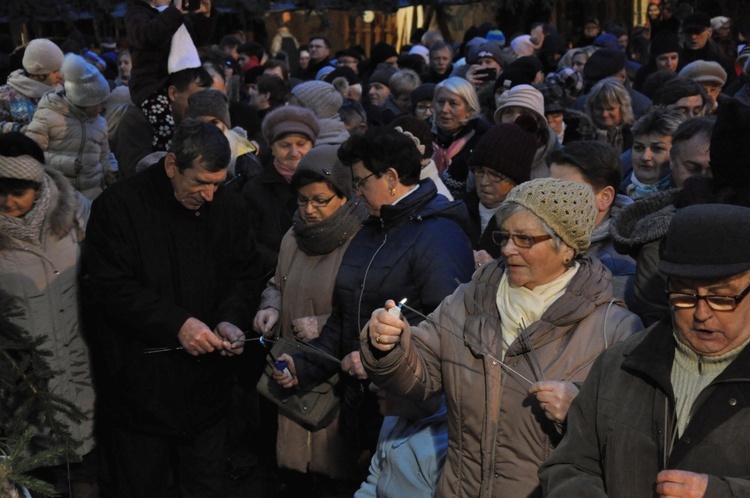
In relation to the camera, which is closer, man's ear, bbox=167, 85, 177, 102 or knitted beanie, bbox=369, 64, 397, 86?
man's ear, bbox=167, 85, 177, 102

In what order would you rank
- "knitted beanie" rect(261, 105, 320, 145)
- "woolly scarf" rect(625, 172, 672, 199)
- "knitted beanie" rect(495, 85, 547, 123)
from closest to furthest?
"woolly scarf" rect(625, 172, 672, 199), "knitted beanie" rect(261, 105, 320, 145), "knitted beanie" rect(495, 85, 547, 123)

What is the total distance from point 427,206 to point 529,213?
1328 millimetres

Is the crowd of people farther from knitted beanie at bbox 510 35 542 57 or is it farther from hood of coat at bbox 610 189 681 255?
knitted beanie at bbox 510 35 542 57

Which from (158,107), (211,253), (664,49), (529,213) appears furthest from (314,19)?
(529,213)

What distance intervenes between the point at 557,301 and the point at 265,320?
2.36 meters

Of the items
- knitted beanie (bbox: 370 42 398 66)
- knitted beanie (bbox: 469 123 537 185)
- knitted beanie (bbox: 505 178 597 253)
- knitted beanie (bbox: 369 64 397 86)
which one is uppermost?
knitted beanie (bbox: 505 178 597 253)

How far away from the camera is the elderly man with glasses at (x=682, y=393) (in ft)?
9.86

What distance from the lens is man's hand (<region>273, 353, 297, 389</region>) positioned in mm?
5559

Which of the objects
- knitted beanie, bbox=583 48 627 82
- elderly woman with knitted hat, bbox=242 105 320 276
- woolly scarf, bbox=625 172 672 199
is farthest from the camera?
knitted beanie, bbox=583 48 627 82

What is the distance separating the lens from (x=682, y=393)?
317 centimetres

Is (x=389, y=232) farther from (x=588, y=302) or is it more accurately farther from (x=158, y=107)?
(x=158, y=107)

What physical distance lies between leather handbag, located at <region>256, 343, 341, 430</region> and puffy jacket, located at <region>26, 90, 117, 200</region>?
387 cm

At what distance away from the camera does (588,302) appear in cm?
399

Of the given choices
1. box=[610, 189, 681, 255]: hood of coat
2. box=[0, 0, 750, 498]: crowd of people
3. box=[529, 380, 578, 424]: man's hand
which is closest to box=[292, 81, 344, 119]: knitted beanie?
box=[0, 0, 750, 498]: crowd of people
